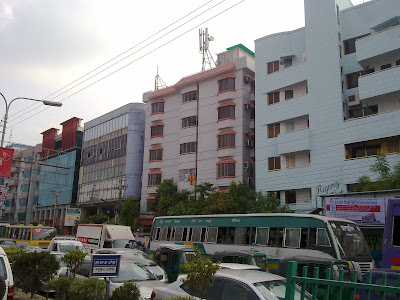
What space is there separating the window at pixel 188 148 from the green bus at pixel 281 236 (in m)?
19.9

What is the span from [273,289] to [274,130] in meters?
28.5

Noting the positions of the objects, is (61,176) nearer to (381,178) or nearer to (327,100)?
(327,100)

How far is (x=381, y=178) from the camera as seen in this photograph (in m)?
24.9

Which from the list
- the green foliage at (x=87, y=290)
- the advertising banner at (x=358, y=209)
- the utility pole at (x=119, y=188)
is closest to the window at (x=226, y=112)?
the utility pole at (x=119, y=188)

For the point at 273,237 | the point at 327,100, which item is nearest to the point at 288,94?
the point at 327,100

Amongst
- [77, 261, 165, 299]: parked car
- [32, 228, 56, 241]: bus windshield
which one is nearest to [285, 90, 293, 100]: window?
[32, 228, 56, 241]: bus windshield

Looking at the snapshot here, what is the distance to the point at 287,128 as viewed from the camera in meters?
33.7

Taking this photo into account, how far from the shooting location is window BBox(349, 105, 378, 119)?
29500 mm

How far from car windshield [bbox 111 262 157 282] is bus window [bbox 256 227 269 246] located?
23.9 feet

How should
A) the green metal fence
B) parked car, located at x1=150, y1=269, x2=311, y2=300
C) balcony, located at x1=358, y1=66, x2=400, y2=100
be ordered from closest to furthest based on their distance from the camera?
the green metal fence, parked car, located at x1=150, y1=269, x2=311, y2=300, balcony, located at x1=358, y1=66, x2=400, y2=100

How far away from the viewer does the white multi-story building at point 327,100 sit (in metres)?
27.7

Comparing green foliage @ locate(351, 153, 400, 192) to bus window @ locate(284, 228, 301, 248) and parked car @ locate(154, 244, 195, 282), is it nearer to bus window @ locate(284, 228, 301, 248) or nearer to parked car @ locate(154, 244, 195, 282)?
bus window @ locate(284, 228, 301, 248)

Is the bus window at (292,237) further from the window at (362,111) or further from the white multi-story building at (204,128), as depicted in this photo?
the white multi-story building at (204,128)

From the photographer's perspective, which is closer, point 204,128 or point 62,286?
point 62,286
